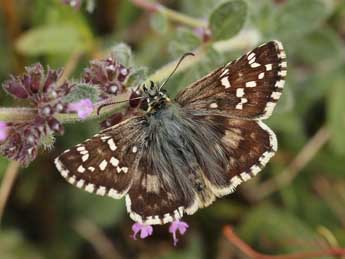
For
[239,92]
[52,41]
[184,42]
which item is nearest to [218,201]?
[184,42]

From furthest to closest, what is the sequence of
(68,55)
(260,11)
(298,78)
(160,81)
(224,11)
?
(298,78)
(68,55)
(260,11)
(224,11)
(160,81)

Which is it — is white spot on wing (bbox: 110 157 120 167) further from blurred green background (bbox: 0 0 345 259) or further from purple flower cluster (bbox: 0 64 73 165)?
blurred green background (bbox: 0 0 345 259)

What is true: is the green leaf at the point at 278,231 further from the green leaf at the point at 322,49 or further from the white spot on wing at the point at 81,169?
the white spot on wing at the point at 81,169

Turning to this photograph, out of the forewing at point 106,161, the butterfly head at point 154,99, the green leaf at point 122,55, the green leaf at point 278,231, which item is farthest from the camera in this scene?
the green leaf at point 278,231

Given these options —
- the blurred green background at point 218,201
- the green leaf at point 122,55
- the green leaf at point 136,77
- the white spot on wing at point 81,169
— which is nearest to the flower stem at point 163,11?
the blurred green background at point 218,201

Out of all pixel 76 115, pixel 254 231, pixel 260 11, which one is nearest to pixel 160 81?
pixel 76 115

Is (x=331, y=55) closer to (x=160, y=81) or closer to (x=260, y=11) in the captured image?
(x=260, y=11)

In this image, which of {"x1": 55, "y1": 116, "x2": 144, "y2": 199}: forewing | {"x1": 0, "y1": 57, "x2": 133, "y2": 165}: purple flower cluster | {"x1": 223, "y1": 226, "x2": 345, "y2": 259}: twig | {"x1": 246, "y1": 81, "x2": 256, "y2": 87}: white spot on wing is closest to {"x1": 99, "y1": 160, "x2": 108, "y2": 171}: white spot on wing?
{"x1": 55, "y1": 116, "x2": 144, "y2": 199}: forewing
